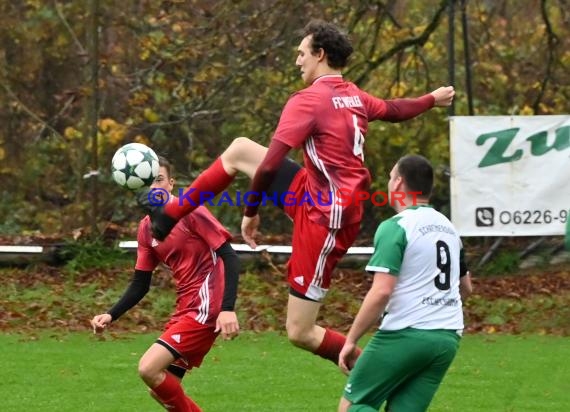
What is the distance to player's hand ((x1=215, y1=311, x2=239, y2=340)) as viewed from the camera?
5.89 metres

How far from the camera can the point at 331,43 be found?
6.27 m

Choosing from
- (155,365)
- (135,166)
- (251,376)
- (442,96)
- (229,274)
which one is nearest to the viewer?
(229,274)

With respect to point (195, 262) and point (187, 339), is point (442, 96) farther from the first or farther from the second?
point (187, 339)

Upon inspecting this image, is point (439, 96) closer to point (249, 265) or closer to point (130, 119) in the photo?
point (249, 265)

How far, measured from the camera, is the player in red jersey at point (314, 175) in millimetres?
6137

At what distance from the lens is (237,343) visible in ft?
34.9

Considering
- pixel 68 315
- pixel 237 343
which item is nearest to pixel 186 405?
pixel 237 343

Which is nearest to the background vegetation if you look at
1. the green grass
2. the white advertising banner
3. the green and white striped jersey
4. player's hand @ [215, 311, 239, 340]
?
the white advertising banner

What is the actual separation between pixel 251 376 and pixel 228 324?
299 centimetres

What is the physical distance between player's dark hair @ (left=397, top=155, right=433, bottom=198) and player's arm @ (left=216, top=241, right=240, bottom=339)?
1300 mm

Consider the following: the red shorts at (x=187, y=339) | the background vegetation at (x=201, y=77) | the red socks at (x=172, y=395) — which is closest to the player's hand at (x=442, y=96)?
the red shorts at (x=187, y=339)

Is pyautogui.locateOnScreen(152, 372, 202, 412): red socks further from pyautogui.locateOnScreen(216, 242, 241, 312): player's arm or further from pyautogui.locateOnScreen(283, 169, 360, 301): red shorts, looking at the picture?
pyautogui.locateOnScreen(283, 169, 360, 301): red shorts

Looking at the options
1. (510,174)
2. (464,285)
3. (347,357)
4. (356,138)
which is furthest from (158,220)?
Answer: (510,174)

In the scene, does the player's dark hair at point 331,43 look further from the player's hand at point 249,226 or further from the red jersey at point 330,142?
the player's hand at point 249,226
